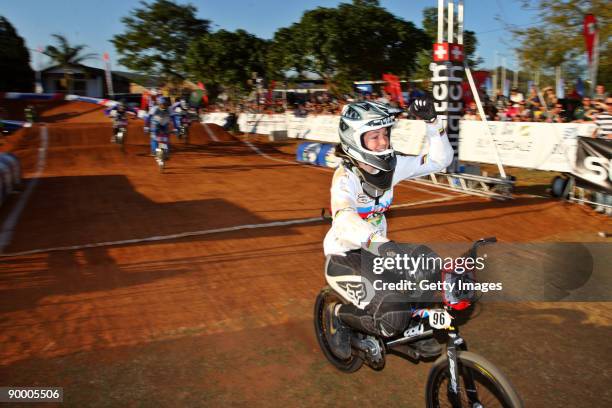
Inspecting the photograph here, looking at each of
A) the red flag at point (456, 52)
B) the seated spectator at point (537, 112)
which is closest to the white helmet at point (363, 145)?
the red flag at point (456, 52)

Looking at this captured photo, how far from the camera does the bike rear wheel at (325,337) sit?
4.51 metres

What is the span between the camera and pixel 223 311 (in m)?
6.12

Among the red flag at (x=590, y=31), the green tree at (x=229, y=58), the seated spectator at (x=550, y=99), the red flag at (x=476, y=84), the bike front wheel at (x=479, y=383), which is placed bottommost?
the bike front wheel at (x=479, y=383)

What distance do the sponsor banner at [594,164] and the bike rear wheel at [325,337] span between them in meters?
9.03

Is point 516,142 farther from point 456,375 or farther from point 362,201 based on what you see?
point 456,375

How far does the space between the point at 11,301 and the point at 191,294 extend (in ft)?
7.48

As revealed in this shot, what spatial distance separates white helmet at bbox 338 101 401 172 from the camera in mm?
3641

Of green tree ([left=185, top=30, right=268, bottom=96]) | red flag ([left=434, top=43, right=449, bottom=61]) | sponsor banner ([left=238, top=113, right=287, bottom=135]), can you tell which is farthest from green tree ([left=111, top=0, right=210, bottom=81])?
red flag ([left=434, top=43, right=449, bottom=61])

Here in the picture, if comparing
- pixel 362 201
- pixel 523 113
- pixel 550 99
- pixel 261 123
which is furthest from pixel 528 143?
pixel 261 123

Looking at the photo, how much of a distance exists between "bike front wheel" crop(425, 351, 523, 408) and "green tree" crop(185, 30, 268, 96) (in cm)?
5551

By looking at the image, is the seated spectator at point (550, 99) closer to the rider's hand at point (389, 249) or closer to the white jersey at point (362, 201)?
the white jersey at point (362, 201)

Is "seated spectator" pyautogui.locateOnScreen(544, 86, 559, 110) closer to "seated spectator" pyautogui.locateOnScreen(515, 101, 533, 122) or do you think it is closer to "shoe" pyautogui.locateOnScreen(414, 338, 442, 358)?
"seated spectator" pyautogui.locateOnScreen(515, 101, 533, 122)

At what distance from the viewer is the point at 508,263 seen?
7930 mm

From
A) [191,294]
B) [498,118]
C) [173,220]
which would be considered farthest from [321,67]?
[191,294]
